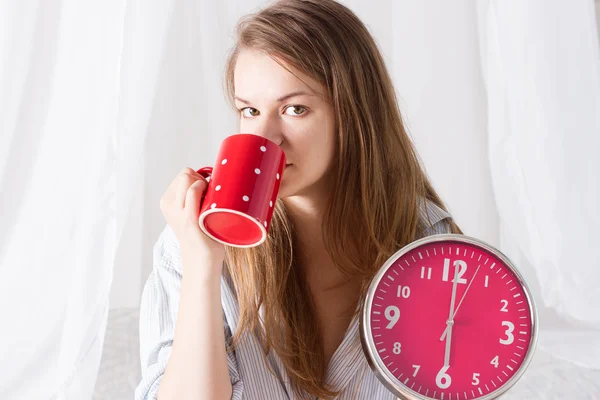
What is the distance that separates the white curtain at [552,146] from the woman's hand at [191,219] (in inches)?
45.9

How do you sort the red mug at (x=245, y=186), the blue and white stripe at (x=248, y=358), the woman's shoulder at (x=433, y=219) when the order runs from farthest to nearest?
1. the woman's shoulder at (x=433, y=219)
2. the blue and white stripe at (x=248, y=358)
3. the red mug at (x=245, y=186)

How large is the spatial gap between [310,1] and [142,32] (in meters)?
0.44

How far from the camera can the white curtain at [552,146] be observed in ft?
6.71

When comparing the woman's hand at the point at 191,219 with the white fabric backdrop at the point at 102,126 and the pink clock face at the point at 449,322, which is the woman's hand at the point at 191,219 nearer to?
the pink clock face at the point at 449,322

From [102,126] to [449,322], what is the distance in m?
0.84

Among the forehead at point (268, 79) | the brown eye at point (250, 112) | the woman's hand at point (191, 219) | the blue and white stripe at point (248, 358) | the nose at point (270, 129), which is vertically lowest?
the blue and white stripe at point (248, 358)

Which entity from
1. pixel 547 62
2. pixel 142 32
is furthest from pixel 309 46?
pixel 547 62

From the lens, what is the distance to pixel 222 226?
Answer: 3.59ft

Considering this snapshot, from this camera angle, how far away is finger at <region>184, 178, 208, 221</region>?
1.10 metres

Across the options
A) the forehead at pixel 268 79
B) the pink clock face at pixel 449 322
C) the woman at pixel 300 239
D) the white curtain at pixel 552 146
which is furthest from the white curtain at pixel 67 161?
the white curtain at pixel 552 146

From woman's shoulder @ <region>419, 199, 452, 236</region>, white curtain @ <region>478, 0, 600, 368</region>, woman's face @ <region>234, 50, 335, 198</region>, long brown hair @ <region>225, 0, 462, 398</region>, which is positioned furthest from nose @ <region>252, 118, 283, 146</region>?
white curtain @ <region>478, 0, 600, 368</region>

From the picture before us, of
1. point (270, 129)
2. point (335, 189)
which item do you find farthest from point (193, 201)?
point (335, 189)

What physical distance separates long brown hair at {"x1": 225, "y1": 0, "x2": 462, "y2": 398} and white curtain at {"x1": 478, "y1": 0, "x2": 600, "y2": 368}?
26.6 inches

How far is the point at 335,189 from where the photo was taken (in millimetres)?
1421
